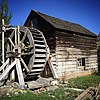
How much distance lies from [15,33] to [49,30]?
3257 mm

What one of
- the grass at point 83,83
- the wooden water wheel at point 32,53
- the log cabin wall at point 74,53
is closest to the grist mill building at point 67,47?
the log cabin wall at point 74,53

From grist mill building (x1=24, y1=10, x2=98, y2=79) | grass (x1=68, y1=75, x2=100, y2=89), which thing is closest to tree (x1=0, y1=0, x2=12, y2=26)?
grist mill building (x1=24, y1=10, x2=98, y2=79)

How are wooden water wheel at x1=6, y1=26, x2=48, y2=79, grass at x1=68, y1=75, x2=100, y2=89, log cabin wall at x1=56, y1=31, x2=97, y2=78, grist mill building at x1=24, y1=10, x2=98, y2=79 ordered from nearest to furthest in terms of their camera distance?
grass at x1=68, y1=75, x2=100, y2=89 → wooden water wheel at x1=6, y1=26, x2=48, y2=79 → grist mill building at x1=24, y1=10, x2=98, y2=79 → log cabin wall at x1=56, y1=31, x2=97, y2=78

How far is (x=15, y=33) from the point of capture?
10438 mm

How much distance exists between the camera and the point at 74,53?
1339 cm

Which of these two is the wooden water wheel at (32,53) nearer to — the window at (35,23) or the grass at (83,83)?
the grass at (83,83)

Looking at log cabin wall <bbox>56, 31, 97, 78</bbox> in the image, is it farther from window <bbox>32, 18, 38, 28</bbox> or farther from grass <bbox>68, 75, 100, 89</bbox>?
window <bbox>32, 18, 38, 28</bbox>

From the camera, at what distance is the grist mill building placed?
12.0 meters

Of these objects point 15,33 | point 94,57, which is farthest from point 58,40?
point 94,57

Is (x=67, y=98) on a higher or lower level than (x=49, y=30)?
lower

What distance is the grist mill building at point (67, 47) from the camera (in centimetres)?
1198

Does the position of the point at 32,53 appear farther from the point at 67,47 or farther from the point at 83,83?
the point at 67,47

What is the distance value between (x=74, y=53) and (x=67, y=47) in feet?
3.54

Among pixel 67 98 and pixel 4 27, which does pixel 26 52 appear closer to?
pixel 4 27
